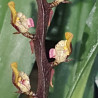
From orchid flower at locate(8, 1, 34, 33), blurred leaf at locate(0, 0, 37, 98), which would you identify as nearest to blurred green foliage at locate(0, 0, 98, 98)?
blurred leaf at locate(0, 0, 37, 98)

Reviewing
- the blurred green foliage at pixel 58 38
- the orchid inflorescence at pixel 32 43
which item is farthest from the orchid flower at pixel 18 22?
the blurred green foliage at pixel 58 38

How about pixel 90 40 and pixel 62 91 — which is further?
pixel 62 91

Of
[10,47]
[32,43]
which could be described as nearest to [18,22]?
[32,43]

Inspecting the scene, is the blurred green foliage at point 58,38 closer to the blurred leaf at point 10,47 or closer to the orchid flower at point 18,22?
the blurred leaf at point 10,47

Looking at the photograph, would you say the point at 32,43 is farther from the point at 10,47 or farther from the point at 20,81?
the point at 10,47

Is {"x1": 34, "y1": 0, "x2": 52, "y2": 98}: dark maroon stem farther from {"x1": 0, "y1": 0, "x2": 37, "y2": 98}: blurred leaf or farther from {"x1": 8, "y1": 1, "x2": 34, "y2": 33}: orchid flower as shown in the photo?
{"x1": 0, "y1": 0, "x2": 37, "y2": 98}: blurred leaf

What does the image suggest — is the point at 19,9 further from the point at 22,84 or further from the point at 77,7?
the point at 22,84

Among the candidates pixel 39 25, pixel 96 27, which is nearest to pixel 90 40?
pixel 96 27
